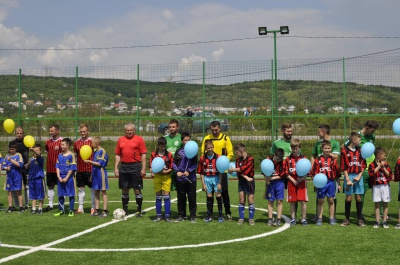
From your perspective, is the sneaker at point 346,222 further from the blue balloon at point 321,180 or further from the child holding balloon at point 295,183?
the blue balloon at point 321,180

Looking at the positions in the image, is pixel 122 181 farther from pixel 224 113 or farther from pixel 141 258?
pixel 224 113

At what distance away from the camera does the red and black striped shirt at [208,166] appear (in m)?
11.2

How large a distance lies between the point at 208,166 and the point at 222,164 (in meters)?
0.57

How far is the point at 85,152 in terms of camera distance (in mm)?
11906

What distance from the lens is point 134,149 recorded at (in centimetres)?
1198

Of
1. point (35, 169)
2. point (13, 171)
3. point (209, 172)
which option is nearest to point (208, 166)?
point (209, 172)

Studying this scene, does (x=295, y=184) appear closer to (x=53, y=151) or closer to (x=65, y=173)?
(x=65, y=173)

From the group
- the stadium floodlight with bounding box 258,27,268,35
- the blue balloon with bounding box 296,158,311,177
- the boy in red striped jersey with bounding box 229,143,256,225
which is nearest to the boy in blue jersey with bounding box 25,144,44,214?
the boy in red striped jersey with bounding box 229,143,256,225

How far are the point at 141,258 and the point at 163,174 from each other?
3527 mm

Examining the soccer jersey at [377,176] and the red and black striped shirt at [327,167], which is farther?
the red and black striped shirt at [327,167]

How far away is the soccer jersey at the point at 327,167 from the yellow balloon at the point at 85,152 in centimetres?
471

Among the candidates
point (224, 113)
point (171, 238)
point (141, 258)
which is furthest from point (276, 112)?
point (141, 258)

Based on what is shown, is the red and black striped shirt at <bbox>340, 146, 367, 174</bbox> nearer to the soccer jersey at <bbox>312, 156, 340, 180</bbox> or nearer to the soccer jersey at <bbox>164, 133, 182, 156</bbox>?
the soccer jersey at <bbox>312, 156, 340, 180</bbox>

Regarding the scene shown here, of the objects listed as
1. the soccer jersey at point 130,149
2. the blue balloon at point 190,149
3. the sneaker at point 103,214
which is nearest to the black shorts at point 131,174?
the soccer jersey at point 130,149
